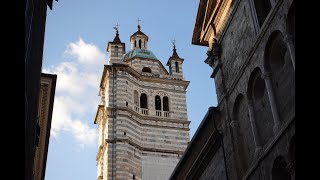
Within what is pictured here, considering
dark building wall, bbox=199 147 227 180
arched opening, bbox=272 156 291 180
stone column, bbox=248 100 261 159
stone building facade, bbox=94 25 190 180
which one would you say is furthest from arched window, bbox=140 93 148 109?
arched opening, bbox=272 156 291 180

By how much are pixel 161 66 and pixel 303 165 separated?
40.5 metres

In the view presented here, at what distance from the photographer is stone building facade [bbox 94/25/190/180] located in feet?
120

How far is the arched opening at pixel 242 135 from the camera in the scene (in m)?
13.3


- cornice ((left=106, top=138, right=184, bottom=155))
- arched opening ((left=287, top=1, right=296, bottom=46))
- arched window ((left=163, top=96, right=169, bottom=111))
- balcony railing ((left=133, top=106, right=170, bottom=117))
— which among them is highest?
arched window ((left=163, top=96, right=169, bottom=111))

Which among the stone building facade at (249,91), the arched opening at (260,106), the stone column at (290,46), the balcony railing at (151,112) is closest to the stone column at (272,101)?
the stone building facade at (249,91)

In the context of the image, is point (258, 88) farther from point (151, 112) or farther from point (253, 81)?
point (151, 112)

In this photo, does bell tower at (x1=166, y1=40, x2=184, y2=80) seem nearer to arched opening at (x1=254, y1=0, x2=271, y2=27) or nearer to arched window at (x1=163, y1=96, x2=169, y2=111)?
arched window at (x1=163, y1=96, x2=169, y2=111)

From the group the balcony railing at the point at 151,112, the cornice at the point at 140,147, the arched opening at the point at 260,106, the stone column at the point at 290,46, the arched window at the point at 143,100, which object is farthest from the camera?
the arched window at the point at 143,100

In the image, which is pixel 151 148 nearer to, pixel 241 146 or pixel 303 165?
pixel 241 146

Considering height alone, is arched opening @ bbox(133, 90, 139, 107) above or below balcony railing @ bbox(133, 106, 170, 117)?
above

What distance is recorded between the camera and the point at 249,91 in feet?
44.1

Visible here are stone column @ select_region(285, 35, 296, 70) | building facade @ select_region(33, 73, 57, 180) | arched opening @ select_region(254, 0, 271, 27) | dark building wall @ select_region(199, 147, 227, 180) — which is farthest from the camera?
building facade @ select_region(33, 73, 57, 180)

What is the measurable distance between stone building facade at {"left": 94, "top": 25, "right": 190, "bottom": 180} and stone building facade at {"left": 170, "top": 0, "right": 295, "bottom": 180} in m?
19.1

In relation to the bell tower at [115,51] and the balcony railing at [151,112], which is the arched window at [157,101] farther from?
the bell tower at [115,51]
